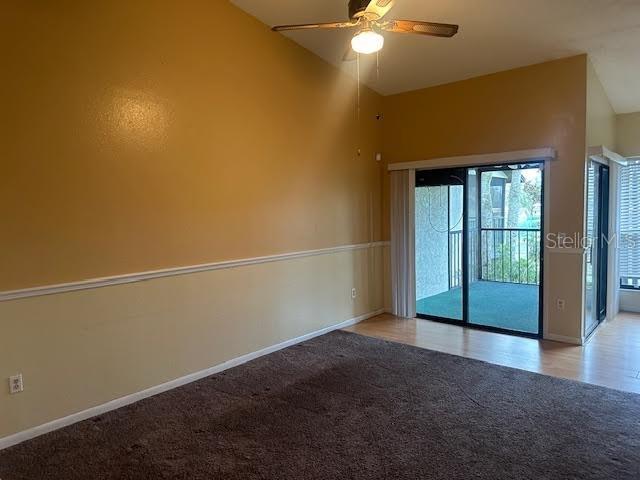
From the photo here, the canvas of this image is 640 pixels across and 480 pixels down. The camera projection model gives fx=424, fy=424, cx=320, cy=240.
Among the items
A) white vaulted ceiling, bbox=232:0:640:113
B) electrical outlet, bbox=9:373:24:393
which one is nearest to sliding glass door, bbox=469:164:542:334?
white vaulted ceiling, bbox=232:0:640:113

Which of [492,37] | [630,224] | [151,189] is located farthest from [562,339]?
[151,189]

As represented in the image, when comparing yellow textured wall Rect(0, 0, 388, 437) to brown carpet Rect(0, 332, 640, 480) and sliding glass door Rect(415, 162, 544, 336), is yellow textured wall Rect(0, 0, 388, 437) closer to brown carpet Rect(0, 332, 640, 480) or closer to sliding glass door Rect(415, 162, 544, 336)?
brown carpet Rect(0, 332, 640, 480)

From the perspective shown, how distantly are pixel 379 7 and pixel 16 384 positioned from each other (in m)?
3.22

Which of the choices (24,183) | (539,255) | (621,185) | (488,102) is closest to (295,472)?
(24,183)

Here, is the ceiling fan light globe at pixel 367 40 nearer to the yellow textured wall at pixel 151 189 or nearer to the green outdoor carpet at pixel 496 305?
the yellow textured wall at pixel 151 189

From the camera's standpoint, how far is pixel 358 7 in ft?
9.04

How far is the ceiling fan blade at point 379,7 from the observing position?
2586 mm

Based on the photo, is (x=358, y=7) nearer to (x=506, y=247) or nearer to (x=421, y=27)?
(x=421, y=27)

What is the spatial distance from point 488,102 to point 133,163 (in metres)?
3.74

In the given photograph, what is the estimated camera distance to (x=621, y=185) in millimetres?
5551

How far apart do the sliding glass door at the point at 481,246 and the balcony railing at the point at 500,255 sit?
0.04 ft

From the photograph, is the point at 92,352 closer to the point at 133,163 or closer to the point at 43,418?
the point at 43,418

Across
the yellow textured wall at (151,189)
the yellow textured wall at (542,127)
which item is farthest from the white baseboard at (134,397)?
the yellow textured wall at (542,127)

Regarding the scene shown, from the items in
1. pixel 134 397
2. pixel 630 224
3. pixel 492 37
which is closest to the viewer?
pixel 134 397
